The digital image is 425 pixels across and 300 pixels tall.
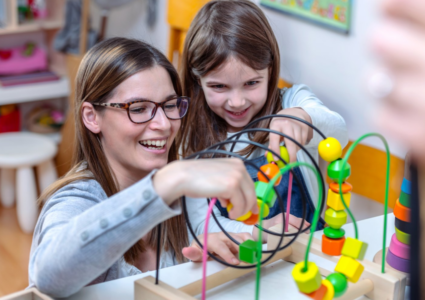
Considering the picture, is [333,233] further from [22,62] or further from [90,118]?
[22,62]

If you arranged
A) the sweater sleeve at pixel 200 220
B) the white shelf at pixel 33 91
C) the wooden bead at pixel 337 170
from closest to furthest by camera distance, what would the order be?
1. the wooden bead at pixel 337 170
2. the sweater sleeve at pixel 200 220
3. the white shelf at pixel 33 91

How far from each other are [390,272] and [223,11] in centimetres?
82

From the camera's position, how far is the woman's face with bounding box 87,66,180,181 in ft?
3.59

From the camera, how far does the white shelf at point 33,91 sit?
2779 millimetres

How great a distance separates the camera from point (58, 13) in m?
3.11

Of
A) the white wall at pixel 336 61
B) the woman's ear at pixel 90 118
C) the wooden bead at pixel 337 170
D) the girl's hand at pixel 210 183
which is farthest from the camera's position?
the white wall at pixel 336 61

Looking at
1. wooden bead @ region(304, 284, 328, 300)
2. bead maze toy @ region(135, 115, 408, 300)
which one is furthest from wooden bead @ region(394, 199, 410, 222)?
wooden bead @ region(304, 284, 328, 300)

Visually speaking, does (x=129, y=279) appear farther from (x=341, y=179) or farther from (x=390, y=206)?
(x=390, y=206)

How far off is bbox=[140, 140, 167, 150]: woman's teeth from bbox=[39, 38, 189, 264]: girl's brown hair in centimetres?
9

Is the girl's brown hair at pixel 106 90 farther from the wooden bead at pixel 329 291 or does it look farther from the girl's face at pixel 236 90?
the wooden bead at pixel 329 291

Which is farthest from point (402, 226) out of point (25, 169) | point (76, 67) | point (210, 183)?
point (25, 169)

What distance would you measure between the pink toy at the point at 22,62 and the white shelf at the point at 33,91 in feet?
0.39

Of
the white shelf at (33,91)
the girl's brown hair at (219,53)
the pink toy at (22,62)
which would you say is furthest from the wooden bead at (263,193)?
the pink toy at (22,62)

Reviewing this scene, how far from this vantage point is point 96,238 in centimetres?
73
